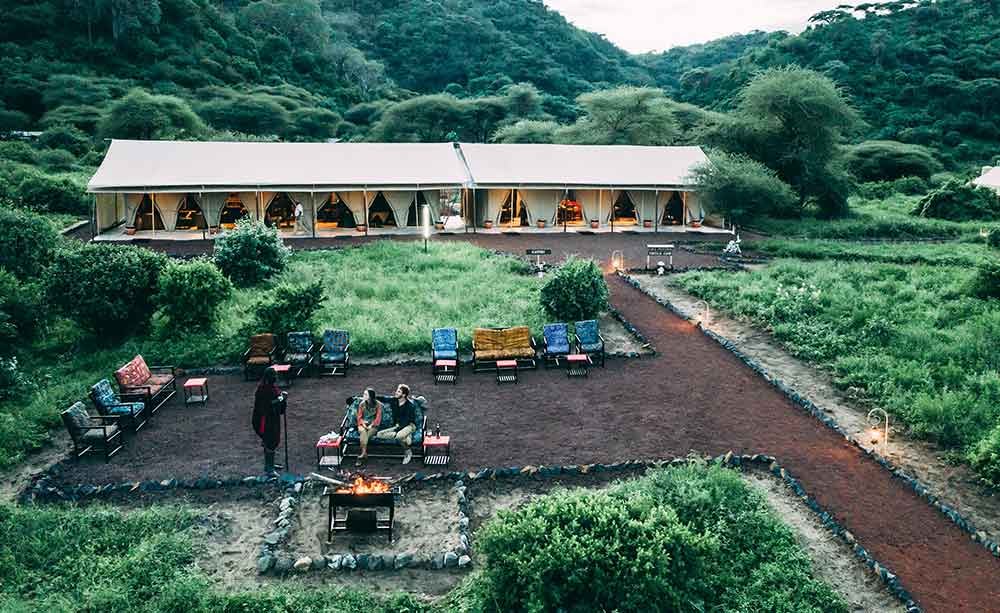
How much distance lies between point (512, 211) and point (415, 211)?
3.94 meters

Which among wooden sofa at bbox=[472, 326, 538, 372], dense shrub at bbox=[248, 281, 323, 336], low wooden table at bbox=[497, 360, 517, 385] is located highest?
dense shrub at bbox=[248, 281, 323, 336]

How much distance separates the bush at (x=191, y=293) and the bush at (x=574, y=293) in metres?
6.52

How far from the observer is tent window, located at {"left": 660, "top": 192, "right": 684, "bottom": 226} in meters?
29.9

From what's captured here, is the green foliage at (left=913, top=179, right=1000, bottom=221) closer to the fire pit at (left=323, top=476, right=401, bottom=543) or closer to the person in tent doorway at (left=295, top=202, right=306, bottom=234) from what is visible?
the person in tent doorway at (left=295, top=202, right=306, bottom=234)

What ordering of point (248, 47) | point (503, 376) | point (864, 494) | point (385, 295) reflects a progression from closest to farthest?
1. point (864, 494)
2. point (503, 376)
3. point (385, 295)
4. point (248, 47)

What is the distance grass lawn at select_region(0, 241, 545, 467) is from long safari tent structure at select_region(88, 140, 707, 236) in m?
6.37

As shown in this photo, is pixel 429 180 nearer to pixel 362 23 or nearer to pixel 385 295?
pixel 385 295

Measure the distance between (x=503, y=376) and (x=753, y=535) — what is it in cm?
580

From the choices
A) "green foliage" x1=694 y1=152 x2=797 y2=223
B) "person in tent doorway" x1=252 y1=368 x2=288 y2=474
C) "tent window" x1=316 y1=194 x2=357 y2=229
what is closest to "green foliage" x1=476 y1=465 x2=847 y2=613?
"person in tent doorway" x1=252 y1=368 x2=288 y2=474

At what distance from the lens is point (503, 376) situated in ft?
39.7

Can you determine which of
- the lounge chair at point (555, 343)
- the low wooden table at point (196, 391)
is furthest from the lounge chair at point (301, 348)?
the lounge chair at point (555, 343)

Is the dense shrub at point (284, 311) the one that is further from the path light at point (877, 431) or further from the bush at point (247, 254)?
the path light at point (877, 431)

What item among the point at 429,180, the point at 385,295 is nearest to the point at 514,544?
the point at 385,295

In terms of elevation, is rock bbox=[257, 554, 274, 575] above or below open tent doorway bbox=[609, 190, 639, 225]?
below
